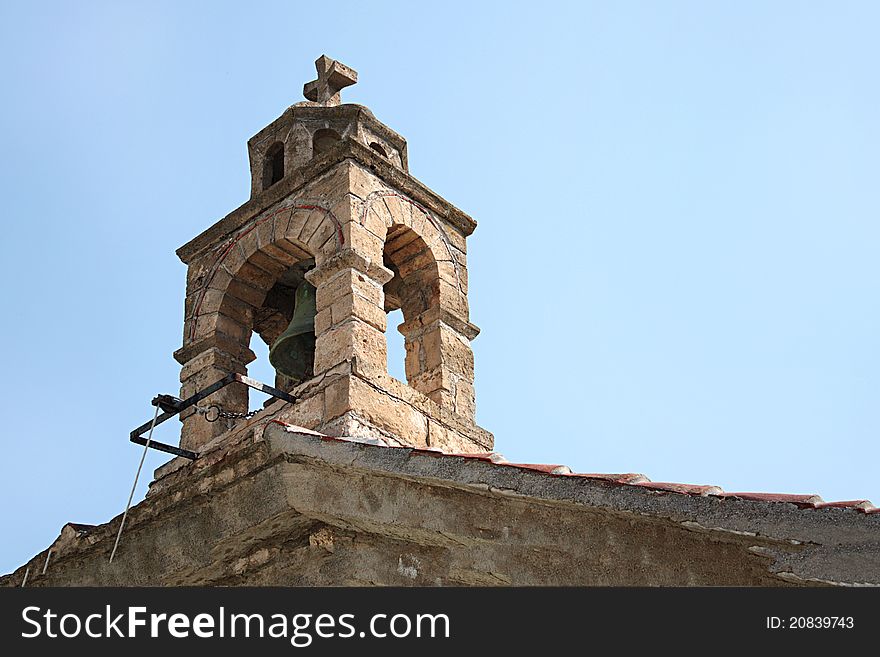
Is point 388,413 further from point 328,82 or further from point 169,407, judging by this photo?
point 328,82

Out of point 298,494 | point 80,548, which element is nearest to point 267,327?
point 80,548

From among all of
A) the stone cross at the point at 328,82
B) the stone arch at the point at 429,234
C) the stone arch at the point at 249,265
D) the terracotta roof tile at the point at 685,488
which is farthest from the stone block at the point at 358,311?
the terracotta roof tile at the point at 685,488

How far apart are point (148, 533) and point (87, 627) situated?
72.7 inches

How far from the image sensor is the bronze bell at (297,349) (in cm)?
732

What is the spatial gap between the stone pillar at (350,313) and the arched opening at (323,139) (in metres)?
1.46

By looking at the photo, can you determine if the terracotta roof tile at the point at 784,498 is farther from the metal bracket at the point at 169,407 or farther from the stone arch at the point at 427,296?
the stone arch at the point at 427,296

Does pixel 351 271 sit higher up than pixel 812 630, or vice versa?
pixel 351 271

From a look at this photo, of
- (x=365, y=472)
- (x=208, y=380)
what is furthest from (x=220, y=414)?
(x=365, y=472)

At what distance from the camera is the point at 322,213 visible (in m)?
7.36

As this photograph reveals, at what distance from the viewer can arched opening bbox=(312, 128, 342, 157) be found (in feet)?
27.2

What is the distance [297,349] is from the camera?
7.37m

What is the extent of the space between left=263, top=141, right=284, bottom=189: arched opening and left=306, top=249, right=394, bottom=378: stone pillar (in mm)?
1475

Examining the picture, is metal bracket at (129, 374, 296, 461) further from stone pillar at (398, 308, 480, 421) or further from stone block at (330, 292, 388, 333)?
stone pillar at (398, 308, 480, 421)

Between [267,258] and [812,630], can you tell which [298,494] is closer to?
[812,630]
